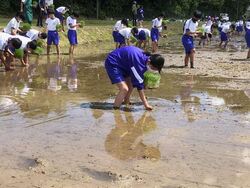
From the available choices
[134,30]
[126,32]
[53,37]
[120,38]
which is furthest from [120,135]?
[134,30]

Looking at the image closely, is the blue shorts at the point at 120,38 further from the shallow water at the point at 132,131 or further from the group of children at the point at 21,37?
the shallow water at the point at 132,131

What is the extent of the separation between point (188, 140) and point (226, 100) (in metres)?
3.51

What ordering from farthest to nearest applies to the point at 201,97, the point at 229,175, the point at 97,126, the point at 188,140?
1. the point at 201,97
2. the point at 97,126
3. the point at 188,140
4. the point at 229,175

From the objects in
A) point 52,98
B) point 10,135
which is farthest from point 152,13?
point 10,135

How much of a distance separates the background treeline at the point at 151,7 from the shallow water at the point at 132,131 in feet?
84.8

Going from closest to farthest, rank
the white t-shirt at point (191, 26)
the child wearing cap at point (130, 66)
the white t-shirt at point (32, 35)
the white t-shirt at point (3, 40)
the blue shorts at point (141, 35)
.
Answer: the child wearing cap at point (130, 66) < the white t-shirt at point (3, 40) < the white t-shirt at point (191, 26) < the white t-shirt at point (32, 35) < the blue shorts at point (141, 35)

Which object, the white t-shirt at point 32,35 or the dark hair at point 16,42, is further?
the white t-shirt at point 32,35

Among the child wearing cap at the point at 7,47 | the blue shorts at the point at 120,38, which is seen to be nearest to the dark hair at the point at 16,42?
the child wearing cap at the point at 7,47

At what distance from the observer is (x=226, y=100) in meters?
10.3

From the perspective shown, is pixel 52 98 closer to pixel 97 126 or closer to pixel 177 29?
pixel 97 126

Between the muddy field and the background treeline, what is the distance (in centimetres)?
2541

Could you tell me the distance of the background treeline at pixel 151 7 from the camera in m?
38.7

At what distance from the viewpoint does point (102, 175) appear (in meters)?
5.55

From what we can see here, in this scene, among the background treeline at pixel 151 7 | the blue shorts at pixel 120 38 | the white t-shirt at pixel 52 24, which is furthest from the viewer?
the background treeline at pixel 151 7
